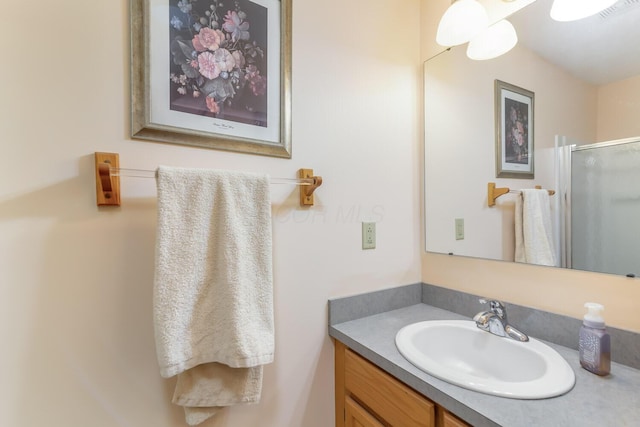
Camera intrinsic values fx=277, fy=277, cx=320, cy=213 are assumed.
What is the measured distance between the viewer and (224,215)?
780mm

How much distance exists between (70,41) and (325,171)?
0.81 meters

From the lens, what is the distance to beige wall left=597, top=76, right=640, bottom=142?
77 centimetres

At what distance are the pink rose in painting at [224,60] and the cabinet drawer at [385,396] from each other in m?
1.06

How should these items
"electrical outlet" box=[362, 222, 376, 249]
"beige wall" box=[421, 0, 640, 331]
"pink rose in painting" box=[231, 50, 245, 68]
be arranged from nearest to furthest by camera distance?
"beige wall" box=[421, 0, 640, 331], "pink rose in painting" box=[231, 50, 245, 68], "electrical outlet" box=[362, 222, 376, 249]

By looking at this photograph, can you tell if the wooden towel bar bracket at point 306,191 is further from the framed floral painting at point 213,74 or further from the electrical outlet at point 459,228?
the electrical outlet at point 459,228

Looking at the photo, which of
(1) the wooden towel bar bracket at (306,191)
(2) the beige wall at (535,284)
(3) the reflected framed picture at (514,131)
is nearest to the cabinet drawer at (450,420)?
(2) the beige wall at (535,284)

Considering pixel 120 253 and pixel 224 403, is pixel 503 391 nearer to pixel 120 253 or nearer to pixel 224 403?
pixel 224 403

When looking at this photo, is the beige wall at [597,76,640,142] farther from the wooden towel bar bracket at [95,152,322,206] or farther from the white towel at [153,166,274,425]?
the wooden towel bar bracket at [95,152,322,206]

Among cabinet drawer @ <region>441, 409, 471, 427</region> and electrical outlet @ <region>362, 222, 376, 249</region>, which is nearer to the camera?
cabinet drawer @ <region>441, 409, 471, 427</region>

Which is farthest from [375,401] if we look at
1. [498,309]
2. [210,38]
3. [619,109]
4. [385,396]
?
[210,38]

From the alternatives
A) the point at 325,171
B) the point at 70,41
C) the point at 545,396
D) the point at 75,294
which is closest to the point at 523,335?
the point at 545,396

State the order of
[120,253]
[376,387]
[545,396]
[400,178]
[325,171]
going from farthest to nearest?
[400,178] → [325,171] → [376,387] → [120,253] → [545,396]

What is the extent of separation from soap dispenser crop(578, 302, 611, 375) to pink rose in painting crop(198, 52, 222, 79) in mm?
1285

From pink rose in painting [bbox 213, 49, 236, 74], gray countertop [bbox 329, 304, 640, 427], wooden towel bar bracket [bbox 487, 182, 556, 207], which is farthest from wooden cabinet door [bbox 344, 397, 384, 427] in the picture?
pink rose in painting [bbox 213, 49, 236, 74]
